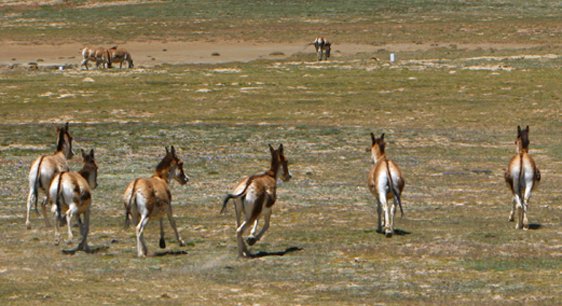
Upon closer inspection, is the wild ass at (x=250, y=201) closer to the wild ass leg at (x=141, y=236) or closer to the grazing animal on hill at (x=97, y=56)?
the wild ass leg at (x=141, y=236)

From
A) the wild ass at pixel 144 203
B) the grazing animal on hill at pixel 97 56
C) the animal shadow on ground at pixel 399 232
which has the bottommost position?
the animal shadow on ground at pixel 399 232

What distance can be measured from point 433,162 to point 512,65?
20463 mm

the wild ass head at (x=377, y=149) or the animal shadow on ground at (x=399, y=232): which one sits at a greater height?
the wild ass head at (x=377, y=149)

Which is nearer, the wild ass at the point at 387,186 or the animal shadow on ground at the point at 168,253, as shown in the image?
the animal shadow on ground at the point at 168,253

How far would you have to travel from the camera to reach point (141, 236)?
12.6 metres

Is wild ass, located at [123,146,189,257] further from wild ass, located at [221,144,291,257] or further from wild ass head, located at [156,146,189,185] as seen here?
wild ass, located at [221,144,291,257]

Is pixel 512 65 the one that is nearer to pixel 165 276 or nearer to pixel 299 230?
pixel 299 230

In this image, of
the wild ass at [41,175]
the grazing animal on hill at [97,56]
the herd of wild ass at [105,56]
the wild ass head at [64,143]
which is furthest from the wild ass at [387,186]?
the grazing animal on hill at [97,56]

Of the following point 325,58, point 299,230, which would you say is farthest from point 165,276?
point 325,58

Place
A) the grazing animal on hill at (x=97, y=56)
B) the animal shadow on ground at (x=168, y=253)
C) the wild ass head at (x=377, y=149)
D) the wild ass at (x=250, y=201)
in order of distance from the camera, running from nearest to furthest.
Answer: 1. the wild ass at (x=250, y=201)
2. the animal shadow on ground at (x=168, y=253)
3. the wild ass head at (x=377, y=149)
4. the grazing animal on hill at (x=97, y=56)

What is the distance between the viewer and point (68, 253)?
515 inches

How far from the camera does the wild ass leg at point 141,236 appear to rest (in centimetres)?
1257

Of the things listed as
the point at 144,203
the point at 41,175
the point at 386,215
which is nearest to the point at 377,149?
the point at 386,215

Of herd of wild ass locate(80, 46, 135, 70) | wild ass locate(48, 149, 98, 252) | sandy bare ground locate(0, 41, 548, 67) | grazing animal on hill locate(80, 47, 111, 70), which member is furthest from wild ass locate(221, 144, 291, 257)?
sandy bare ground locate(0, 41, 548, 67)
